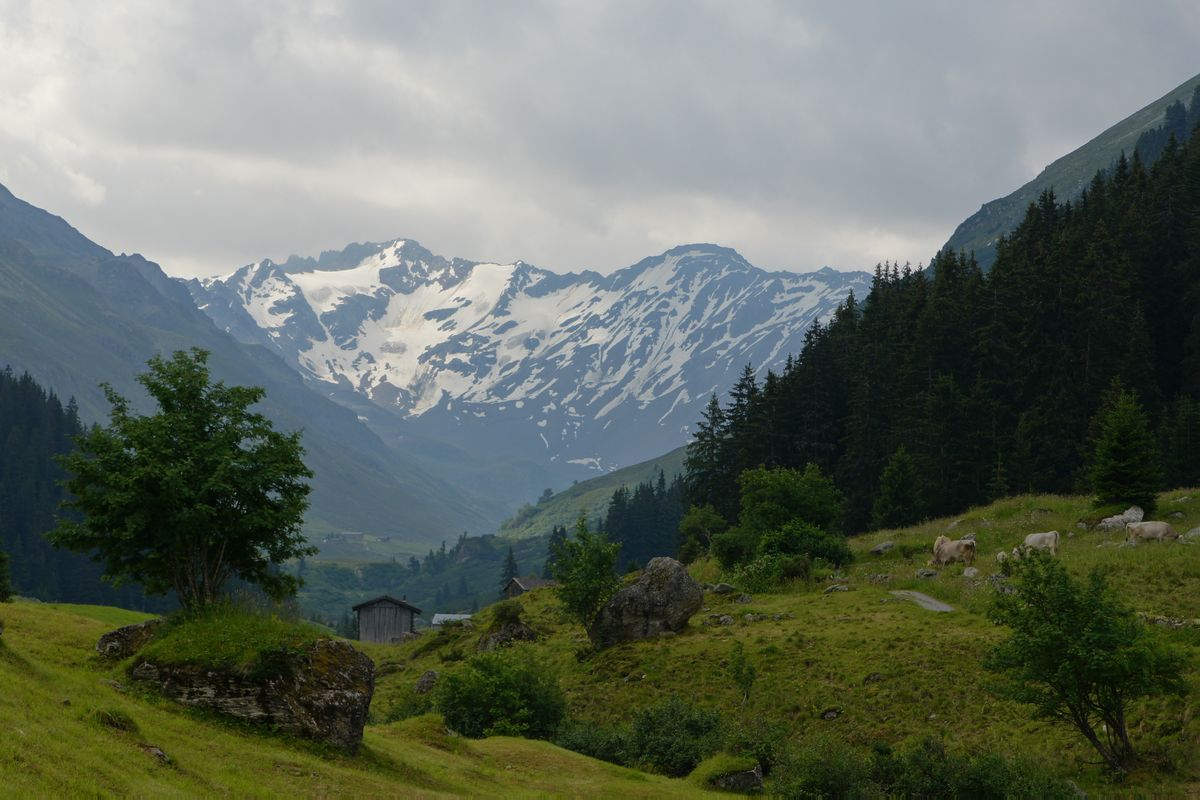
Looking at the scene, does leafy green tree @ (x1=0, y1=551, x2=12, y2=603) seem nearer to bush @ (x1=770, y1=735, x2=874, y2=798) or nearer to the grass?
the grass

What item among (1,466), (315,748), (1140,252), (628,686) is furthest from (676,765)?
(1,466)

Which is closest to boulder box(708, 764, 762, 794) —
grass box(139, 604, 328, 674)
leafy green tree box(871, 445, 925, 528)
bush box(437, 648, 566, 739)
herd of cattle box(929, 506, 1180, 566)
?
bush box(437, 648, 566, 739)

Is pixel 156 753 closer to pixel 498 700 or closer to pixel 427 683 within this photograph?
pixel 498 700

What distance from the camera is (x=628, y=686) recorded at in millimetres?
49906

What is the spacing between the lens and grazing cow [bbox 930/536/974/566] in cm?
5456

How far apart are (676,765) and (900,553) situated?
100 ft

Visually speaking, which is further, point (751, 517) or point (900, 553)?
point (751, 517)

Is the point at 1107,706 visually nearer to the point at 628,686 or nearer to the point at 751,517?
the point at 628,686

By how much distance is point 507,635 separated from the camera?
219 feet

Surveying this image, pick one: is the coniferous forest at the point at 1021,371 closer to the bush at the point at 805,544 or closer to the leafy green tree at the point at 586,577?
the bush at the point at 805,544

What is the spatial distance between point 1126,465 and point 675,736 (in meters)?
32.4

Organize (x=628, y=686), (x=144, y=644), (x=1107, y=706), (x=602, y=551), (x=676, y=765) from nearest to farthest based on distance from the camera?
1. (x=144, y=644)
2. (x=1107, y=706)
3. (x=676, y=765)
4. (x=628, y=686)
5. (x=602, y=551)

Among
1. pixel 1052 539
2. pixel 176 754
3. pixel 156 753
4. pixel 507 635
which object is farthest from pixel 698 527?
pixel 156 753

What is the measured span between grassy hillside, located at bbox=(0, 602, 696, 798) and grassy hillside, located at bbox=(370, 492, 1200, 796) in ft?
36.2
